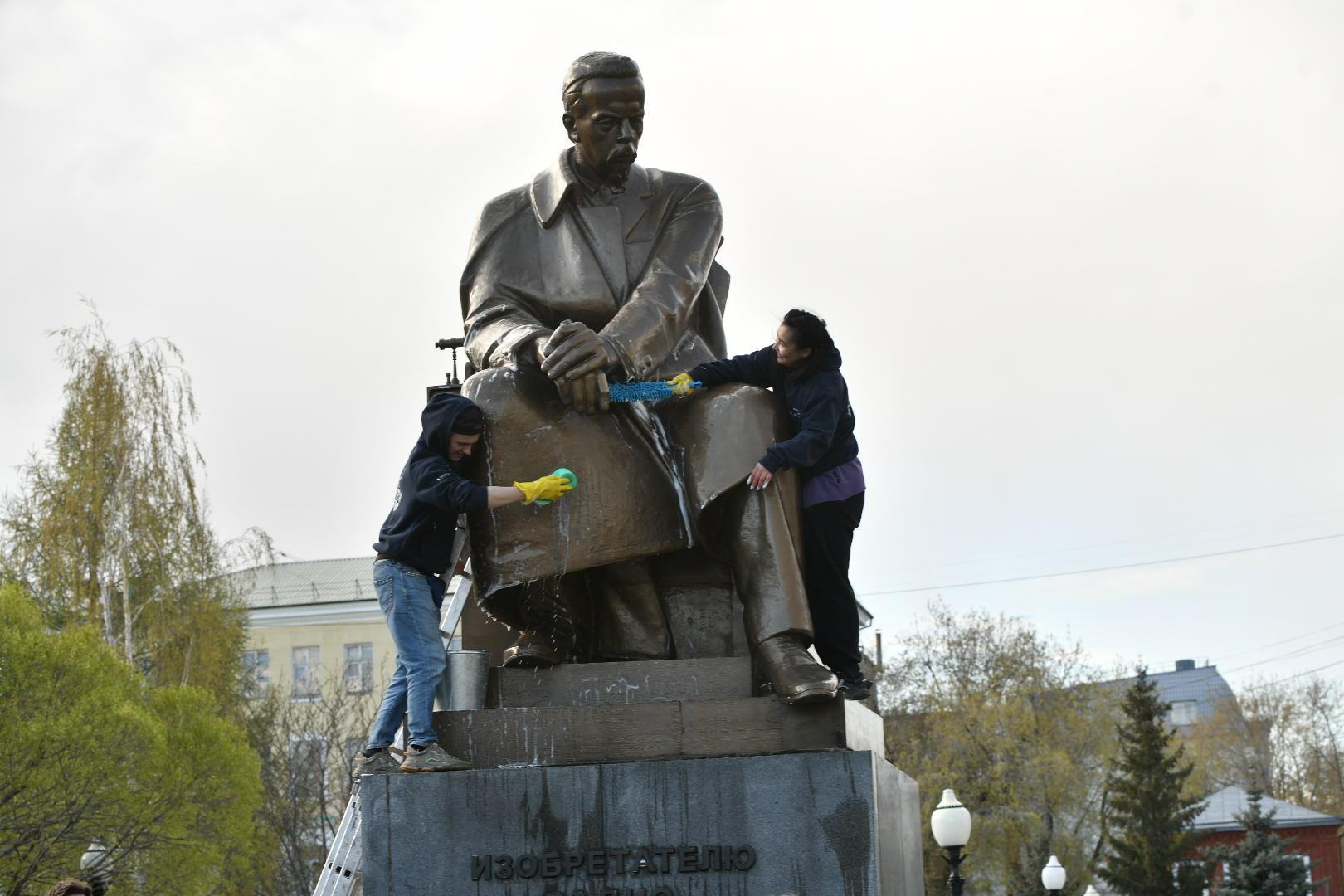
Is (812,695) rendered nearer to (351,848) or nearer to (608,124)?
(608,124)

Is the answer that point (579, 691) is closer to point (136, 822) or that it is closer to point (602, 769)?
point (602, 769)

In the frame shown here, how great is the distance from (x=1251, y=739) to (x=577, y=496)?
61.1 metres

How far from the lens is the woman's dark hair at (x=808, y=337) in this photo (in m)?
6.24

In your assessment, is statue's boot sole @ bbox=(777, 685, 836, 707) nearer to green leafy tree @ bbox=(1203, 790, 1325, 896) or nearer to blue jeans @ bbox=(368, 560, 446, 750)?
blue jeans @ bbox=(368, 560, 446, 750)

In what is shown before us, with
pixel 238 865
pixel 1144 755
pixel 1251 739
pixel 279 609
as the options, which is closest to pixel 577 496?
pixel 238 865

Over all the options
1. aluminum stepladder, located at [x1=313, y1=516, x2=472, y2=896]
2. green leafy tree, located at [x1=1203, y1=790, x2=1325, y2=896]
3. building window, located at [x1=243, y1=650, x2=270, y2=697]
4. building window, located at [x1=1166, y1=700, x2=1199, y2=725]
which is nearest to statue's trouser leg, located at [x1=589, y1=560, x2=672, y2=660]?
aluminum stepladder, located at [x1=313, y1=516, x2=472, y2=896]

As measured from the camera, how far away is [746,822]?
5.39 metres

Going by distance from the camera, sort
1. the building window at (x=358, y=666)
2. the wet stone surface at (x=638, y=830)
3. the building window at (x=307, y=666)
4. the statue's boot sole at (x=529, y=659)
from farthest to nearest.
→ the building window at (x=307, y=666) → the building window at (x=358, y=666) → the statue's boot sole at (x=529, y=659) → the wet stone surface at (x=638, y=830)

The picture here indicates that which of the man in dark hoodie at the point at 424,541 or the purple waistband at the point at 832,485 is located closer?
the man in dark hoodie at the point at 424,541

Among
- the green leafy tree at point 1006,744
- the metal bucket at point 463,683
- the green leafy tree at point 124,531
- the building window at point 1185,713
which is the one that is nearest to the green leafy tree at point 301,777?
the green leafy tree at point 124,531

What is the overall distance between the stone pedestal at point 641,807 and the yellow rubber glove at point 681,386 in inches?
48.4

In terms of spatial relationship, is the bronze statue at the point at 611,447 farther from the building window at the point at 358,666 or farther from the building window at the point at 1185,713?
the building window at the point at 1185,713

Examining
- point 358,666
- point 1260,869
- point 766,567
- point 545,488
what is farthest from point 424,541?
point 358,666

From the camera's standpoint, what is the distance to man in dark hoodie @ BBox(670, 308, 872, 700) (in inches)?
239
